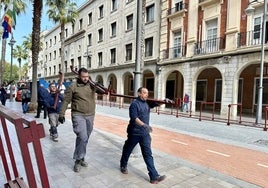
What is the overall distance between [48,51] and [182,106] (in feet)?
129

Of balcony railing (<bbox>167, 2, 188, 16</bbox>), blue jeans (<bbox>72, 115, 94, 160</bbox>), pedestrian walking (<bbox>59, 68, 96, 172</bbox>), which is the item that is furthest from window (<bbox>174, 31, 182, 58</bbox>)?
blue jeans (<bbox>72, 115, 94, 160</bbox>)

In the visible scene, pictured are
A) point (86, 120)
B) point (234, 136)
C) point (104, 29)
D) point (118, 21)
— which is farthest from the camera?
point (104, 29)

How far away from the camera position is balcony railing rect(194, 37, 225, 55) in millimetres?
16562

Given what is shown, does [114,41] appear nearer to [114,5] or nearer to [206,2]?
[114,5]

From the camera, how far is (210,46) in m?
17.3

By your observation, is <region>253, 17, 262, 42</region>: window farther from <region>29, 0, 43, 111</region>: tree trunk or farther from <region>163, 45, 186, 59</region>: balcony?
<region>29, 0, 43, 111</region>: tree trunk

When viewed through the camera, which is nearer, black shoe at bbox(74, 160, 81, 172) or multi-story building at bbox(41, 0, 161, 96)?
black shoe at bbox(74, 160, 81, 172)

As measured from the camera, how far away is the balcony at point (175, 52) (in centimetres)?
1931

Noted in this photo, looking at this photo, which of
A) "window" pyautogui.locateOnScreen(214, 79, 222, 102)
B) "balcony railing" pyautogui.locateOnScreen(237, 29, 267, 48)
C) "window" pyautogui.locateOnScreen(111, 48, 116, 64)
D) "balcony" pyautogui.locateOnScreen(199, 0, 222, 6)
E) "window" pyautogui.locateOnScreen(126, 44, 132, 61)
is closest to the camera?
"balcony railing" pyautogui.locateOnScreen(237, 29, 267, 48)

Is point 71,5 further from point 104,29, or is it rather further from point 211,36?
point 211,36

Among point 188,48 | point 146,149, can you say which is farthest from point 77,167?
point 188,48

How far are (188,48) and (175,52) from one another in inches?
62.8

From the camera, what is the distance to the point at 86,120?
183 inches

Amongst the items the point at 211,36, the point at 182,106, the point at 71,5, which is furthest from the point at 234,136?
the point at 71,5
